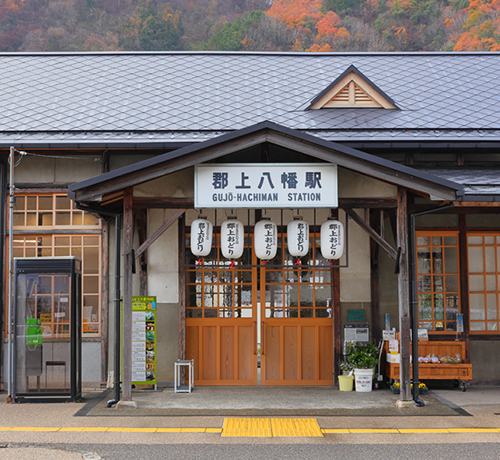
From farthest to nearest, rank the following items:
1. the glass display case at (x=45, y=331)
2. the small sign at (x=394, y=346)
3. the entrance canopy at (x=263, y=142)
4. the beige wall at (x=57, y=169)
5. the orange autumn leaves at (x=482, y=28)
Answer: the orange autumn leaves at (x=482, y=28)
the beige wall at (x=57, y=169)
the small sign at (x=394, y=346)
the glass display case at (x=45, y=331)
the entrance canopy at (x=263, y=142)

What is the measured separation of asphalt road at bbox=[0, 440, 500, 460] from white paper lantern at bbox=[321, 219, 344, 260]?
291 cm

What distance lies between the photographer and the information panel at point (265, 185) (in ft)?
26.0

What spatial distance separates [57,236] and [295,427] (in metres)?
5.65

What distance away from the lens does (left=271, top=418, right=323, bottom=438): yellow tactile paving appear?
6.96 m

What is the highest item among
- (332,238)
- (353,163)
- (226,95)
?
(226,95)

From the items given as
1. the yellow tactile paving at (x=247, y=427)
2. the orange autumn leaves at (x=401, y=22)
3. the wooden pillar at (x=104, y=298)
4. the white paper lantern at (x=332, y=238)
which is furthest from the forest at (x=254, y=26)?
the yellow tactile paving at (x=247, y=427)

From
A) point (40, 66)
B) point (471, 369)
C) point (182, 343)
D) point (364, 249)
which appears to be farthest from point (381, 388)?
point (40, 66)

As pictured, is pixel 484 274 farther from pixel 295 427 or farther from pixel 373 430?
pixel 295 427

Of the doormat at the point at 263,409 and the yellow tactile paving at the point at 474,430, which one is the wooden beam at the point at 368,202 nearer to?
the doormat at the point at 263,409

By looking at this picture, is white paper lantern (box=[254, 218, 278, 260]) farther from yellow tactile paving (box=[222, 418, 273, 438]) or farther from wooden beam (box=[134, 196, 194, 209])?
yellow tactile paving (box=[222, 418, 273, 438])

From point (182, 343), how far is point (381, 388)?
364 cm

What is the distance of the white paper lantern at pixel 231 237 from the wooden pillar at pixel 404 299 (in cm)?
239

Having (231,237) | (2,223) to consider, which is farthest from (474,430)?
(2,223)

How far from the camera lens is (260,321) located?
10.3 m
